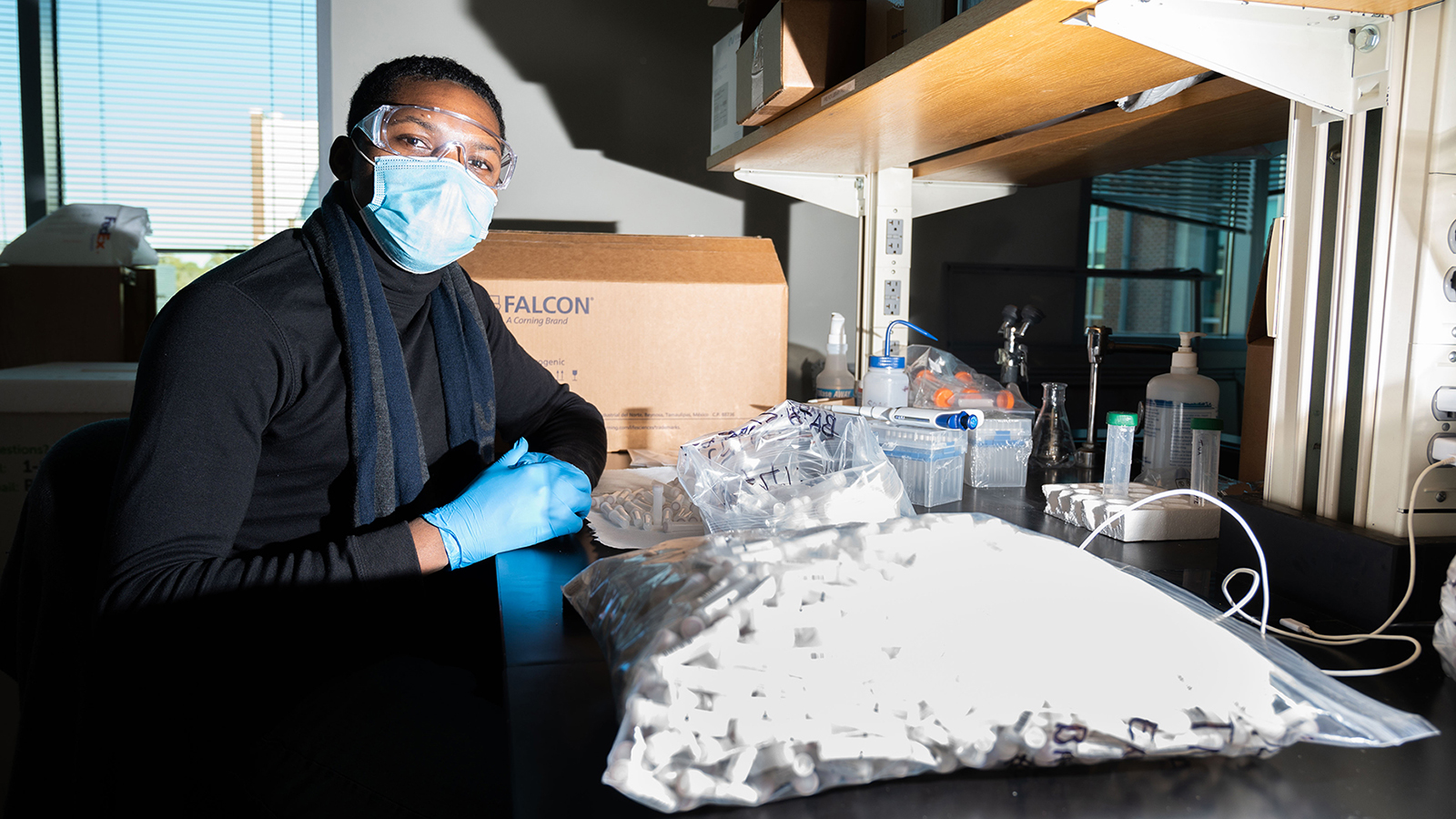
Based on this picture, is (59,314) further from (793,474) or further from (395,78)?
(793,474)

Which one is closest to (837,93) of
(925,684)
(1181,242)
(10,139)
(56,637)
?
(925,684)

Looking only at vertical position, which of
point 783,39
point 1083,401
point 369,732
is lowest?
point 369,732

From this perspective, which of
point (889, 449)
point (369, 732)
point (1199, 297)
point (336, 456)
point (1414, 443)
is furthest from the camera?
point (1199, 297)

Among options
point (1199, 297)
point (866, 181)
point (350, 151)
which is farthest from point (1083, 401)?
point (350, 151)

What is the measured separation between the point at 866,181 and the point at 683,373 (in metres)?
0.63

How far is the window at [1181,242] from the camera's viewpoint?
3174 millimetres

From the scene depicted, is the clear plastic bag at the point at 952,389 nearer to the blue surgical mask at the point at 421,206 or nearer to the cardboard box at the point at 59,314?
the blue surgical mask at the point at 421,206

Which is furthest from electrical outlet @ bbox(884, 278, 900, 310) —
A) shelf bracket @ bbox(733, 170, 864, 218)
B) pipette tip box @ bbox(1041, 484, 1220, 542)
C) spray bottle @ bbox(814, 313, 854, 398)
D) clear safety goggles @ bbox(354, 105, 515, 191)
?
clear safety goggles @ bbox(354, 105, 515, 191)

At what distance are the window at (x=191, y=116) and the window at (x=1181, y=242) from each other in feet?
9.85

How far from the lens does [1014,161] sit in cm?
168

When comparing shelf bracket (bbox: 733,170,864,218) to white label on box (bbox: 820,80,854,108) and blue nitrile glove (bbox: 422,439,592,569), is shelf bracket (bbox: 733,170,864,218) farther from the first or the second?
blue nitrile glove (bbox: 422,439,592,569)

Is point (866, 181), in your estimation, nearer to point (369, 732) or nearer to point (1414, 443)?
point (1414, 443)

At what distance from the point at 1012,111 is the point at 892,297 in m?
0.59

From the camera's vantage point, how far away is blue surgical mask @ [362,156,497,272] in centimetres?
109
